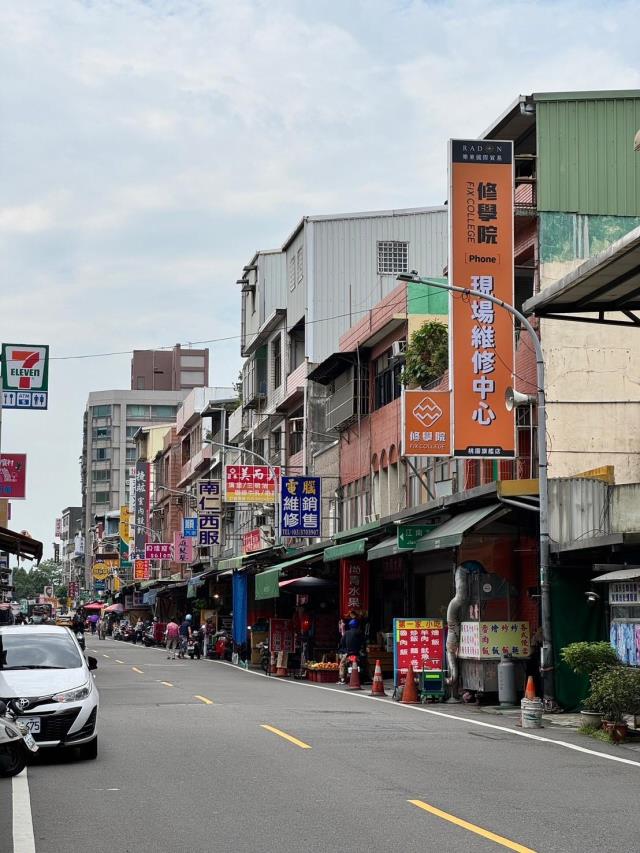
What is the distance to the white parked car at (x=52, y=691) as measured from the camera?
50.2 feet

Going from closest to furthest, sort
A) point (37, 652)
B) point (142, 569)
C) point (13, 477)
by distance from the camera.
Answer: point (37, 652)
point (13, 477)
point (142, 569)

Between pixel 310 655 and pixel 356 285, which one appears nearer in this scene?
pixel 310 655

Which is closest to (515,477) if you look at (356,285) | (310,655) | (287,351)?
(310,655)

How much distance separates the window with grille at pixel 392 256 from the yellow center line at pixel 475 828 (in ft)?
141

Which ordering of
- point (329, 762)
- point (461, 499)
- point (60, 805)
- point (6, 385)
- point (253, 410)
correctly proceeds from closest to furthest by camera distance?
1. point (60, 805)
2. point (329, 762)
3. point (461, 499)
4. point (6, 385)
5. point (253, 410)

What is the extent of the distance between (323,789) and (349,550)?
21070mm

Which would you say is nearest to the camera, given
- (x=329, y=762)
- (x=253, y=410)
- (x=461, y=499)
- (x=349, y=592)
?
(x=329, y=762)

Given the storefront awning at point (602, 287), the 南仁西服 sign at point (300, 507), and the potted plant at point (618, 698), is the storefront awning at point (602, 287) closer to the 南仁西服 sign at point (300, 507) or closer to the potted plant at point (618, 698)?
the potted plant at point (618, 698)

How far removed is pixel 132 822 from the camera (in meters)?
11.0

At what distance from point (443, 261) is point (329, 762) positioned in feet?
129

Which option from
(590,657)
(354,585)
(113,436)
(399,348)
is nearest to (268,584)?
(354,585)

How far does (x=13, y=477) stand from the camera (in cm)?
6562

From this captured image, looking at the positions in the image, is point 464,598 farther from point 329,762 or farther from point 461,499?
point 329,762

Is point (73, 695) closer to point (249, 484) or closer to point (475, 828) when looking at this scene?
point (475, 828)
